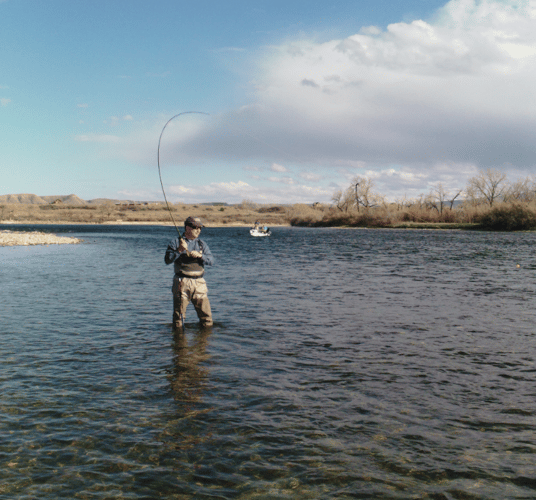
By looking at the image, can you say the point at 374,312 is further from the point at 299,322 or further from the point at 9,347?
the point at 9,347

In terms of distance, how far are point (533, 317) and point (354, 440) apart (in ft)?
35.2

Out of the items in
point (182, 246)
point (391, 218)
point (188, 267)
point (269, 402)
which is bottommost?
A: point (269, 402)

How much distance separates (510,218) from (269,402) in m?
97.7

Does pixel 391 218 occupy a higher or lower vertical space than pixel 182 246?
higher

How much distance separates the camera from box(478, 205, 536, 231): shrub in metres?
90.0

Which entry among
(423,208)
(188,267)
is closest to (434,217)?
(423,208)

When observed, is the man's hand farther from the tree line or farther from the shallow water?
the tree line

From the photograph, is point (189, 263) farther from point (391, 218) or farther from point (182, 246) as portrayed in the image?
point (391, 218)

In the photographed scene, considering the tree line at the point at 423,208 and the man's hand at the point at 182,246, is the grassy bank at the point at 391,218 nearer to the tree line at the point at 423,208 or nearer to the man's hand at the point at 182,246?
the tree line at the point at 423,208

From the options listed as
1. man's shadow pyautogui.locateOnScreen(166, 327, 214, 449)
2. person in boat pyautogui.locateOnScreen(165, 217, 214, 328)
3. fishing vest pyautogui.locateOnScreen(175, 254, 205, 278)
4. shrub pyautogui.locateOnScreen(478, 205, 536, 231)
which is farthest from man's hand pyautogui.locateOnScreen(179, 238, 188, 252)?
shrub pyautogui.locateOnScreen(478, 205, 536, 231)

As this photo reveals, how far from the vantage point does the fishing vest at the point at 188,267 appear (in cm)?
1055

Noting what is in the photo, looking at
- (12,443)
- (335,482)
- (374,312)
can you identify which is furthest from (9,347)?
(374,312)

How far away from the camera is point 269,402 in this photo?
7.37 metres

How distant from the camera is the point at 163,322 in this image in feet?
44.1
